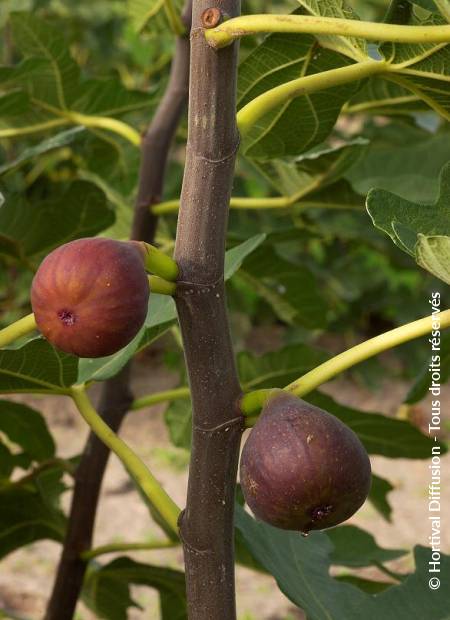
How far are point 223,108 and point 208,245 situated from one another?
0.09 meters

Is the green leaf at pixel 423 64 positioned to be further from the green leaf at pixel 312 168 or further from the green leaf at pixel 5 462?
the green leaf at pixel 5 462

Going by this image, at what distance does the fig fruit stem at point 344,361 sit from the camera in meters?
0.66

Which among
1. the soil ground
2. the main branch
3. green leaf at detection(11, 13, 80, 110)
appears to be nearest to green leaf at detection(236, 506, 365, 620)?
the main branch

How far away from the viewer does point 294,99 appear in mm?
887

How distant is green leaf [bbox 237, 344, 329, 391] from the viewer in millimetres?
1338

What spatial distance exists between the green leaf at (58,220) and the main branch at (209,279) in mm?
650

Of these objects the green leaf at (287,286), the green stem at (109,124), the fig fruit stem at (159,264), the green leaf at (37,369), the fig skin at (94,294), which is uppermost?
the green stem at (109,124)

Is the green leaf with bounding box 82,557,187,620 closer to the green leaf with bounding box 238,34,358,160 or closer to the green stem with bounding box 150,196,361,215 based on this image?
the green stem with bounding box 150,196,361,215

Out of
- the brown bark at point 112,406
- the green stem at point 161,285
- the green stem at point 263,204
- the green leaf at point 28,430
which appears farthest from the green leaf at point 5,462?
the green stem at point 161,285

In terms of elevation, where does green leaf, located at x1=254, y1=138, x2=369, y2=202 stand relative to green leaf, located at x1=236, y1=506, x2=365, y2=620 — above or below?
above

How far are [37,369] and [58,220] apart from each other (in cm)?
46

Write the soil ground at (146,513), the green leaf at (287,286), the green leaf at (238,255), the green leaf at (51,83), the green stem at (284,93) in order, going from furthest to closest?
the soil ground at (146,513)
the green leaf at (287,286)
the green leaf at (51,83)
the green leaf at (238,255)
the green stem at (284,93)

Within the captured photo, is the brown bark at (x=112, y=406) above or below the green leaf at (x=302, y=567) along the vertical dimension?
above

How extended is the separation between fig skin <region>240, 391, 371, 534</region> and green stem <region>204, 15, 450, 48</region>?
229 mm
